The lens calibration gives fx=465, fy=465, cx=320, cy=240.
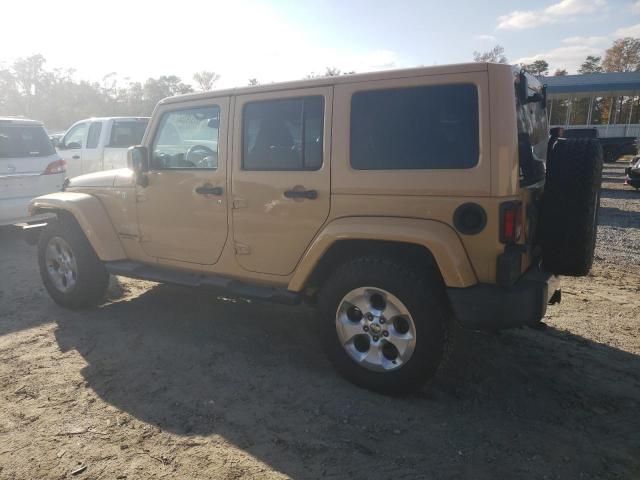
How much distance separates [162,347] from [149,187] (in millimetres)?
1394

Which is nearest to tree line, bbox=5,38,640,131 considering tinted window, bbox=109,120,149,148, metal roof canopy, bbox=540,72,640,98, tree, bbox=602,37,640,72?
tree, bbox=602,37,640,72

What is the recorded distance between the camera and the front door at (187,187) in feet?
12.1

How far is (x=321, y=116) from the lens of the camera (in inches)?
126

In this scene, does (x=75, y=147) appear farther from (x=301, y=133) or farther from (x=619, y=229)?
(x=619, y=229)

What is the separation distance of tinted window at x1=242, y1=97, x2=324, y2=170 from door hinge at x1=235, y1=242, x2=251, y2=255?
60cm

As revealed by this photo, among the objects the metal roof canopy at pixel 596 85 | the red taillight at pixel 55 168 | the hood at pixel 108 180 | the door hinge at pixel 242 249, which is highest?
the metal roof canopy at pixel 596 85

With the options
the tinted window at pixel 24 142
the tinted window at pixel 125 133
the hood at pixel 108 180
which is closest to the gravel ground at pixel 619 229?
the hood at pixel 108 180

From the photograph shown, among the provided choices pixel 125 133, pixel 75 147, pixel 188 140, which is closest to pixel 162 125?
pixel 188 140

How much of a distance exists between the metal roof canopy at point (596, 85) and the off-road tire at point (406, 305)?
28859 mm

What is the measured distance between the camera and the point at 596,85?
2881 cm

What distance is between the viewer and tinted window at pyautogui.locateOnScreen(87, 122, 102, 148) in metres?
10.3

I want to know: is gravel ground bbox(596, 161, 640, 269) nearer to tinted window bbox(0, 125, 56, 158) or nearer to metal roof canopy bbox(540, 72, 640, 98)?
tinted window bbox(0, 125, 56, 158)

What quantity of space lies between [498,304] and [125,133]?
381 inches

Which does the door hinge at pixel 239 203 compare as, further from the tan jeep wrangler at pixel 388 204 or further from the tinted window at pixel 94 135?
the tinted window at pixel 94 135
